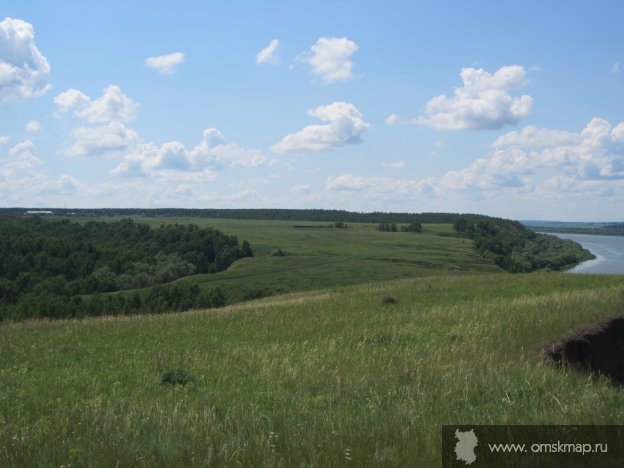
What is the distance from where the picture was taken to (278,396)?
902 cm

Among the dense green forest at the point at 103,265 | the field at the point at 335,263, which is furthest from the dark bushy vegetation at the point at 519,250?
the dense green forest at the point at 103,265

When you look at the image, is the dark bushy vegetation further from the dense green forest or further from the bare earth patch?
the bare earth patch

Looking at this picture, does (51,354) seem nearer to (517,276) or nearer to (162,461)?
(162,461)

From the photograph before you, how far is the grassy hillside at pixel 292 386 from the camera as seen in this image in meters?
6.21

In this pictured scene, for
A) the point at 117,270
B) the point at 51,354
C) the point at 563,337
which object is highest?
the point at 563,337

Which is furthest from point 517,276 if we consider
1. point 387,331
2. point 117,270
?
point 117,270

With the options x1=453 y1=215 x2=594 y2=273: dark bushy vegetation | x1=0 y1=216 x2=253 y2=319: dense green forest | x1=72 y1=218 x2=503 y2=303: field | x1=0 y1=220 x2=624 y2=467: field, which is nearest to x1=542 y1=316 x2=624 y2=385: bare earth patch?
x1=0 y1=220 x2=624 y2=467: field

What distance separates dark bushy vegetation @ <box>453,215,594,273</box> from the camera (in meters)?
115

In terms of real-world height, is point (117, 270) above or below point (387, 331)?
below

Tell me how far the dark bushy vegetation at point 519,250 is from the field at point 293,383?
84027 millimetres

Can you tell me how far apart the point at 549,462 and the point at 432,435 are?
120 centimetres

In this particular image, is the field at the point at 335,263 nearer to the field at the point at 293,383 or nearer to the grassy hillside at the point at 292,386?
the field at the point at 293,383

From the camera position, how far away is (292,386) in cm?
984

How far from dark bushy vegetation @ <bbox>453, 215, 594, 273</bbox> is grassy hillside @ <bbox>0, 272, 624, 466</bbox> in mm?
84720
